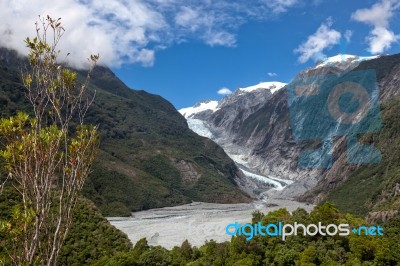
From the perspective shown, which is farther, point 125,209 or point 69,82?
point 125,209

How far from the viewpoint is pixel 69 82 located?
10609 mm

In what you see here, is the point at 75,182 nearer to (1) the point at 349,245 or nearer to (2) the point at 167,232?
(1) the point at 349,245

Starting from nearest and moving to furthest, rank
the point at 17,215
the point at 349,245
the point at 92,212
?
1. the point at 17,215
2. the point at 349,245
3. the point at 92,212

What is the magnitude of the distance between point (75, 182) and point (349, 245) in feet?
159

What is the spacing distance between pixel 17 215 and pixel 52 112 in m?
2.52

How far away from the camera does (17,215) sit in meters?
8.73

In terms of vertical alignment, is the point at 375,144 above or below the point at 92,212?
above

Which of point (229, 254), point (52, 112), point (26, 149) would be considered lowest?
point (229, 254)

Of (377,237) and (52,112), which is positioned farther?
(377,237)

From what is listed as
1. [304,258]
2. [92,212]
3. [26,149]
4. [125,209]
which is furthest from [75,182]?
[125,209]

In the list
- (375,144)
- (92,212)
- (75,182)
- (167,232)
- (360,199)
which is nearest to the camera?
(75,182)

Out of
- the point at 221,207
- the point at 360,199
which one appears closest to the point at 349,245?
the point at 360,199

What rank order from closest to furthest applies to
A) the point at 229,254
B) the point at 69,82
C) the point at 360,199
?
the point at 69,82 → the point at 229,254 → the point at 360,199

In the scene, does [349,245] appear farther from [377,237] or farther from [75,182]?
[75,182]
